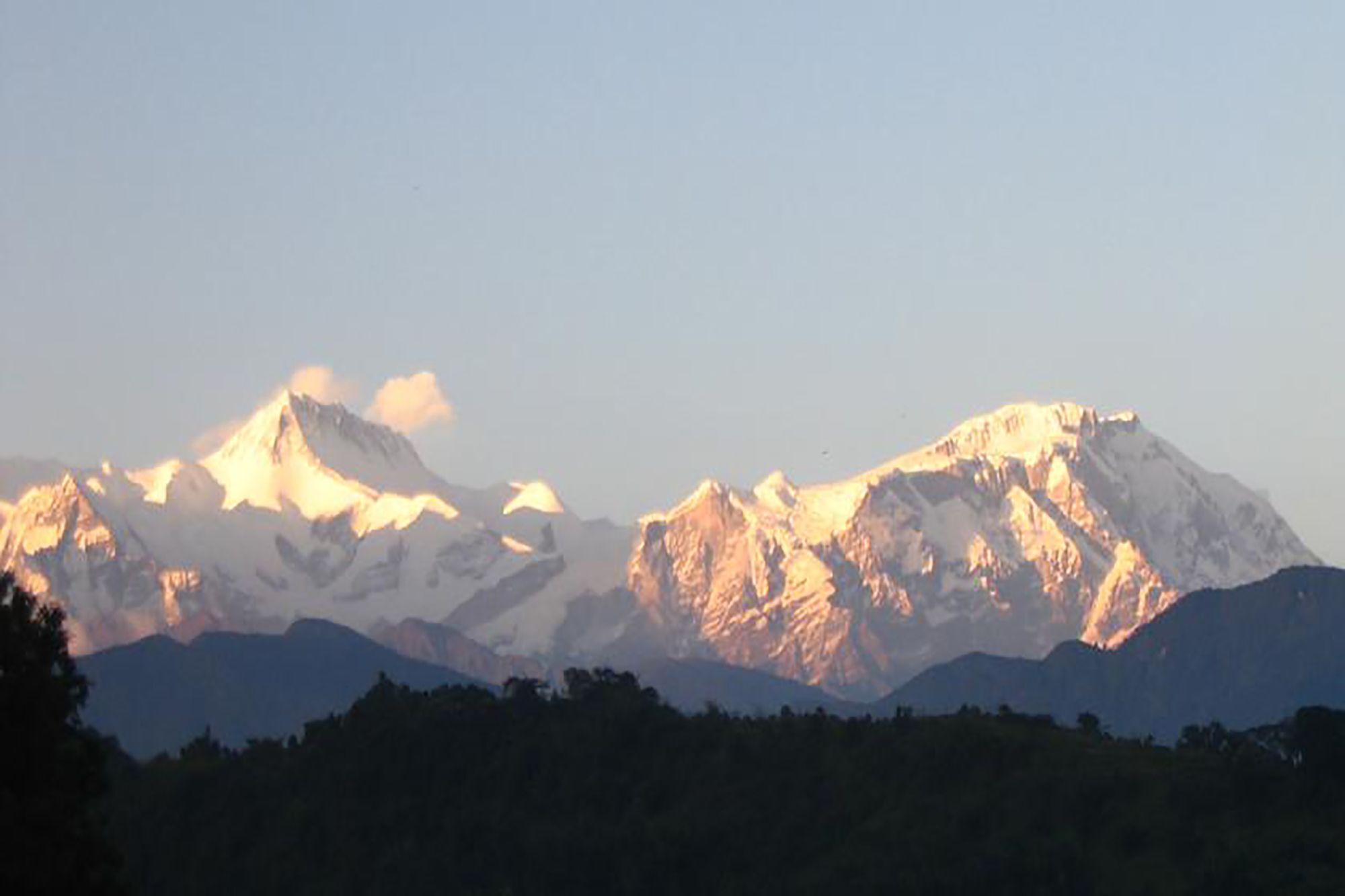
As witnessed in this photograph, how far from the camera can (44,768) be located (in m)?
91.0

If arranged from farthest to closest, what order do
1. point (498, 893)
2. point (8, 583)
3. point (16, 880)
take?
point (498, 893), point (8, 583), point (16, 880)

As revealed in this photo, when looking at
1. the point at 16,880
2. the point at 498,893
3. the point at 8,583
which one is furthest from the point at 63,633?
the point at 498,893

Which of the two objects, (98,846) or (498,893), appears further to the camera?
(498,893)

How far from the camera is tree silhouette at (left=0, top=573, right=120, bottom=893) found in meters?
88.5

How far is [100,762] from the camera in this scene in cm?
9200

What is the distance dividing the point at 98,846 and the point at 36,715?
4354 millimetres

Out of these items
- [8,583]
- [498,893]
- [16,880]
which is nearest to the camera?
[16,880]

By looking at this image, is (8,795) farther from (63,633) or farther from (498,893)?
(498,893)

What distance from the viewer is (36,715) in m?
91.3

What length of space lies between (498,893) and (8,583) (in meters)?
55.6

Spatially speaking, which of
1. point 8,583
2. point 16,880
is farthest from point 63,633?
point 16,880

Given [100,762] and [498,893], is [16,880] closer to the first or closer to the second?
[100,762]

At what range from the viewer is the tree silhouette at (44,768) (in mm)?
88500

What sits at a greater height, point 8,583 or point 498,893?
point 8,583
